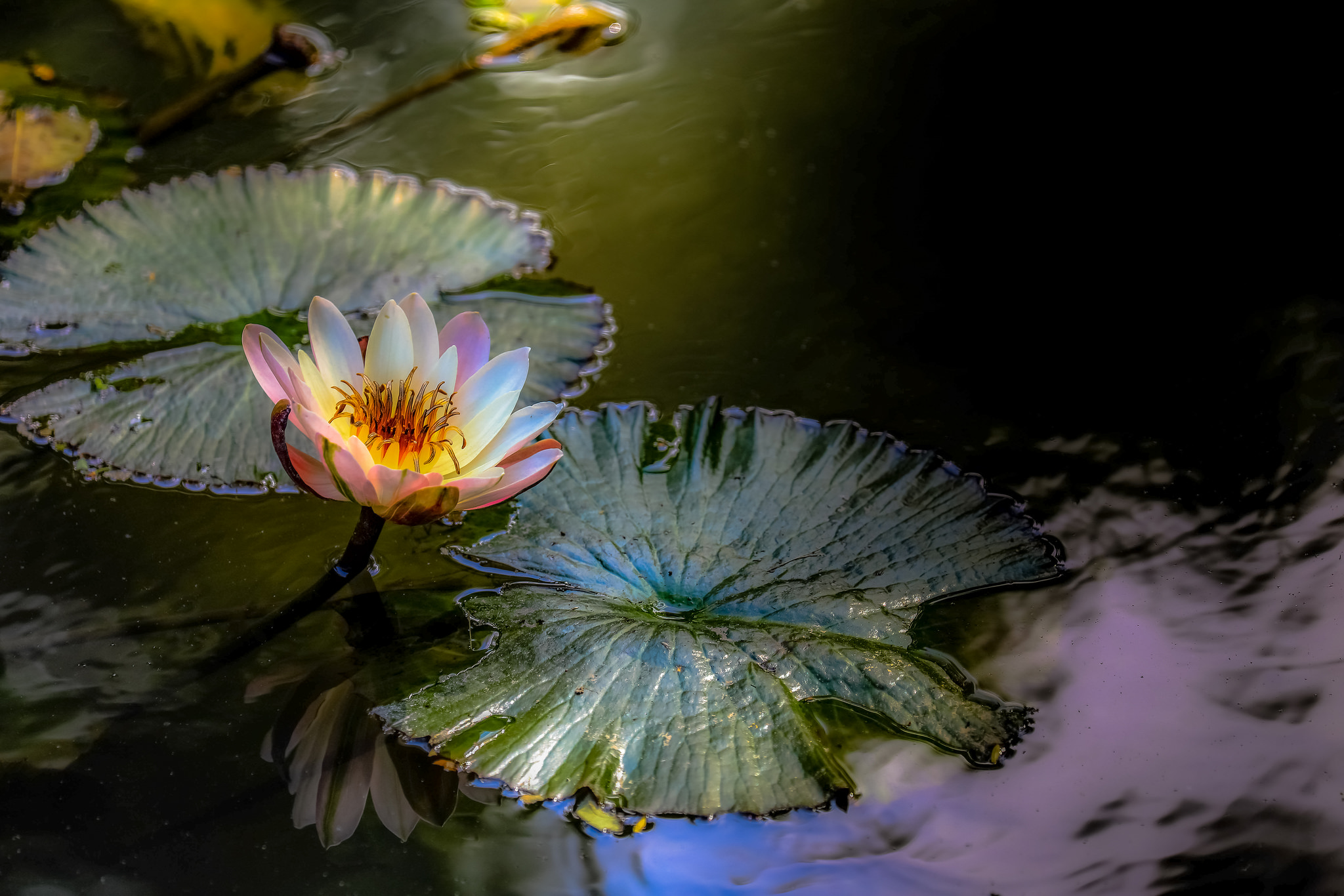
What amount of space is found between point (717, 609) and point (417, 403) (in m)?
0.45

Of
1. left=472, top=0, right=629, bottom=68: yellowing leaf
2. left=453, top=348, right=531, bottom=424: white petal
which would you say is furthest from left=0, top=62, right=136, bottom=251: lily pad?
left=453, top=348, right=531, bottom=424: white petal

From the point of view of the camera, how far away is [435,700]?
3.71 feet

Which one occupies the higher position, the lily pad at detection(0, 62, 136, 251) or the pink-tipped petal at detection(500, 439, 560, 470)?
the lily pad at detection(0, 62, 136, 251)

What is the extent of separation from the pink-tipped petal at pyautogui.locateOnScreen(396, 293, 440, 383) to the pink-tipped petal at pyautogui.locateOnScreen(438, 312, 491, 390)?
0.05 ft

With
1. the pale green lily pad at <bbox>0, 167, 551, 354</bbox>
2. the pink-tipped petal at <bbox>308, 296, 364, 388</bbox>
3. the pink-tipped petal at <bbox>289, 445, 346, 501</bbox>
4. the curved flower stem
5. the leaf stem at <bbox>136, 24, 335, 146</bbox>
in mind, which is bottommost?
the curved flower stem

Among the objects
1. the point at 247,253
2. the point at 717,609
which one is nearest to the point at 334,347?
the point at 717,609

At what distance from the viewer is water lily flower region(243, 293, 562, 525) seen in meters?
1.10

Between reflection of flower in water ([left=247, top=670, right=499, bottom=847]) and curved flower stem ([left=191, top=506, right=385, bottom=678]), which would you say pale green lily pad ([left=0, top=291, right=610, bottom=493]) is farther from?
reflection of flower in water ([left=247, top=670, right=499, bottom=847])

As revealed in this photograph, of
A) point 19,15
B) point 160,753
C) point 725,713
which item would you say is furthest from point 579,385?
point 19,15

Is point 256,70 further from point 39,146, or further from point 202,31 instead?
point 39,146

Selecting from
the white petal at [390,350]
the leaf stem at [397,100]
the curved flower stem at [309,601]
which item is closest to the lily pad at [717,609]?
the curved flower stem at [309,601]

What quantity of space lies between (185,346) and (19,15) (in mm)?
1494

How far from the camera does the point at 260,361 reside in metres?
1.09

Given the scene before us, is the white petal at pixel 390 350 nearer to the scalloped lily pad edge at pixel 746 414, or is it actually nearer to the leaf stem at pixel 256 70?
the scalloped lily pad edge at pixel 746 414
